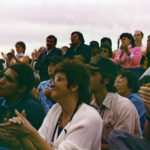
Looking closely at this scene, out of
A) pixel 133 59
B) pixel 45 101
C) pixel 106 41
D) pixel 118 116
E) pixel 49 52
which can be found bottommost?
pixel 45 101

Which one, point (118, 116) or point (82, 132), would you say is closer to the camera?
point (82, 132)

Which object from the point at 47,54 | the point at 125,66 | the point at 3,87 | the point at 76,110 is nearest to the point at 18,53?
the point at 47,54

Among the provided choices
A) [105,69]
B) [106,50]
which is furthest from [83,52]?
[105,69]

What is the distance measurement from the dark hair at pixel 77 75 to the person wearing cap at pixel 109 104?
2.35ft

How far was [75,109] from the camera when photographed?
2918 millimetres

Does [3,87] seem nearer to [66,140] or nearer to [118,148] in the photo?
[66,140]

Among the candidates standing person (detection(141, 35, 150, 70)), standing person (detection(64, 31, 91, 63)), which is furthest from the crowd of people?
standing person (detection(141, 35, 150, 70))

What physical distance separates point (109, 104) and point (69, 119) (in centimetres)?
84

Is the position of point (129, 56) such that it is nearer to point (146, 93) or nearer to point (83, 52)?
point (83, 52)

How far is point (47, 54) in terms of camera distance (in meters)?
7.09

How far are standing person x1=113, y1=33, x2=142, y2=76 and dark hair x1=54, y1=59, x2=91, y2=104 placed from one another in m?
3.55

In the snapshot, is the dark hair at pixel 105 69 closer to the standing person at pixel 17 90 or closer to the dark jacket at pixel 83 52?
the standing person at pixel 17 90

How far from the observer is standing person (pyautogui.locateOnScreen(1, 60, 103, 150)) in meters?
2.66

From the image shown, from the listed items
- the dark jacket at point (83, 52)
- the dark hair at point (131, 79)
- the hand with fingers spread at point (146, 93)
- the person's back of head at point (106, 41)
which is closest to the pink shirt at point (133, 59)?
the dark jacket at point (83, 52)
